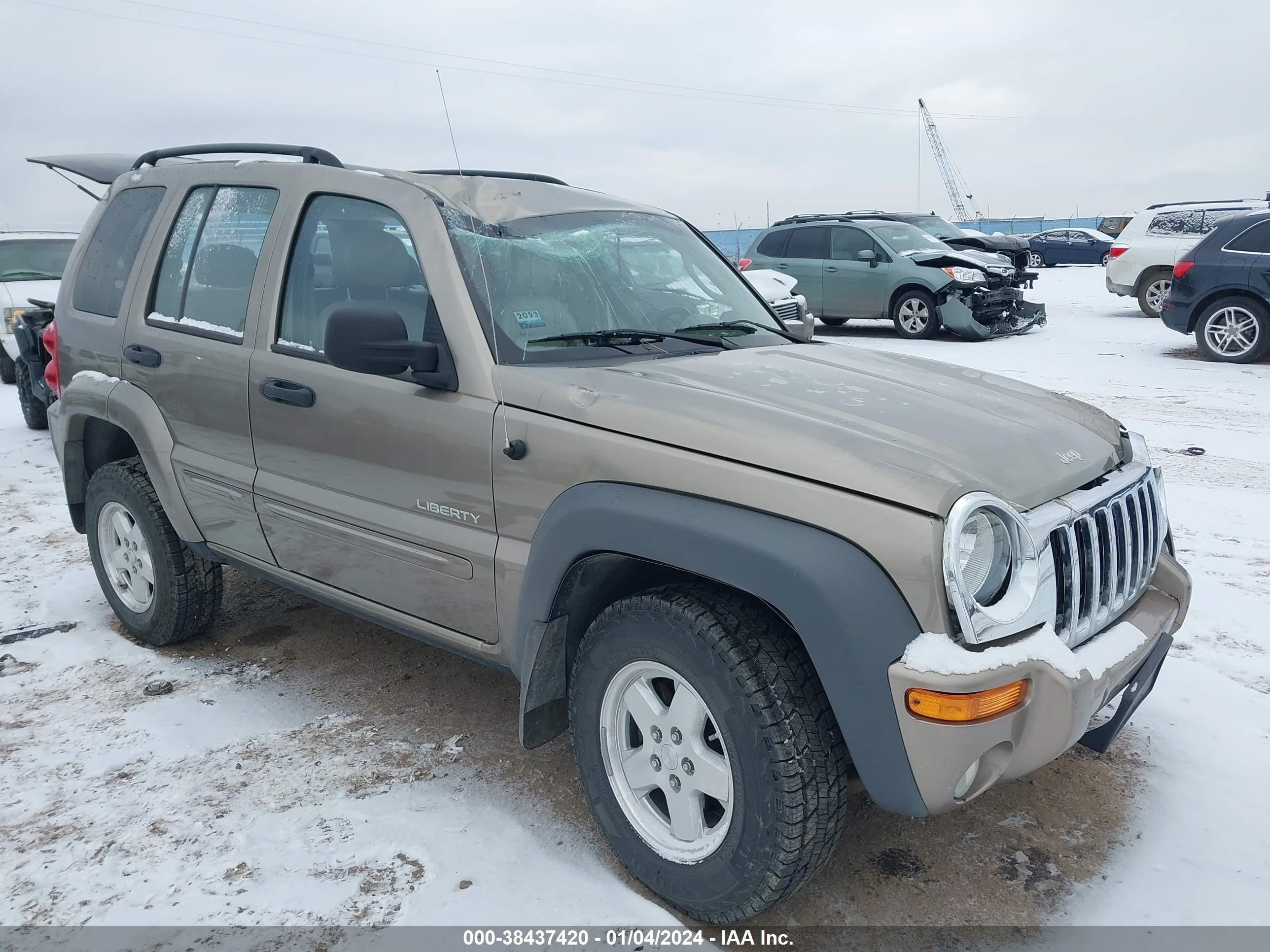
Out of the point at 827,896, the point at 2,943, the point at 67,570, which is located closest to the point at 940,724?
the point at 827,896

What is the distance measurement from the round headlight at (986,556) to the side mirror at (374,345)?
154 centimetres

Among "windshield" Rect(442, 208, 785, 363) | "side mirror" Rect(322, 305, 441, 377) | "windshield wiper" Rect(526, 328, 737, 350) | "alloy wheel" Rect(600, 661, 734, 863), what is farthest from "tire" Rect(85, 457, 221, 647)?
"alloy wheel" Rect(600, 661, 734, 863)

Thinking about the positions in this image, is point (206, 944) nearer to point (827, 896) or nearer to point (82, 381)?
point (827, 896)

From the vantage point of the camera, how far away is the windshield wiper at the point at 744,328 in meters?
3.36

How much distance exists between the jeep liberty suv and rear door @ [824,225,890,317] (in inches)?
413

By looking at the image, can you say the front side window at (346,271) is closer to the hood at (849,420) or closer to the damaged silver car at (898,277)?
the hood at (849,420)

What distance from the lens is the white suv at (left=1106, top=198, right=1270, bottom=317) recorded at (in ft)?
45.7

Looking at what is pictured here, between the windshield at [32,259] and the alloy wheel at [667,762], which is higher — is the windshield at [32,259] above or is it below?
above

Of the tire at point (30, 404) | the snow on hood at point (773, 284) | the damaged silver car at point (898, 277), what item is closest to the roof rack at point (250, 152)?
the tire at point (30, 404)

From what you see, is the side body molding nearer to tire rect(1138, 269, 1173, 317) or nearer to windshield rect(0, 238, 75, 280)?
windshield rect(0, 238, 75, 280)

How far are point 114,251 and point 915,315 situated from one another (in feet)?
37.1

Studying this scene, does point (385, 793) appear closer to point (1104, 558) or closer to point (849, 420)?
point (849, 420)

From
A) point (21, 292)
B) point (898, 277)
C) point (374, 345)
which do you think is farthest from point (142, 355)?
point (898, 277)

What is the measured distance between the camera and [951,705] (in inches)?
80.3
